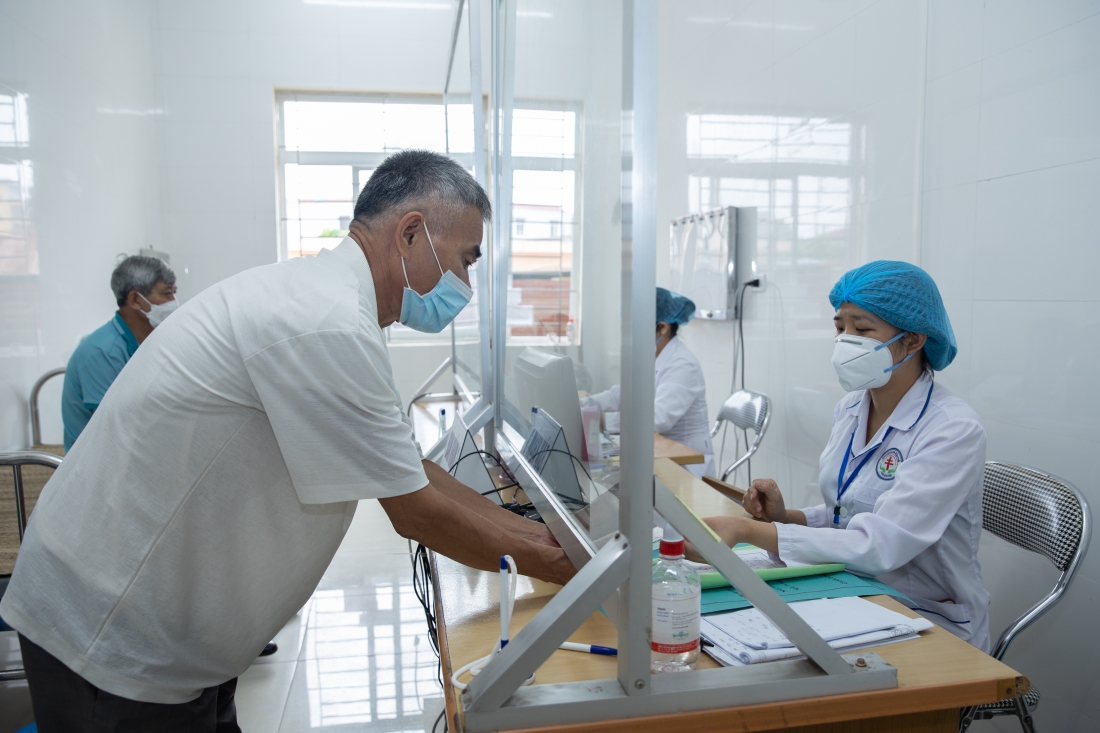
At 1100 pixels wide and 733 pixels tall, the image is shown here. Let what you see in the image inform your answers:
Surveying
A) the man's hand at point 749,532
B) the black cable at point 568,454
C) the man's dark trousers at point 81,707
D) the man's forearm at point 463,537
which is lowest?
the man's dark trousers at point 81,707

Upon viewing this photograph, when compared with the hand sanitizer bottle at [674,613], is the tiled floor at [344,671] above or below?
below

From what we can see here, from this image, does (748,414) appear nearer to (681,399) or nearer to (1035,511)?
(681,399)

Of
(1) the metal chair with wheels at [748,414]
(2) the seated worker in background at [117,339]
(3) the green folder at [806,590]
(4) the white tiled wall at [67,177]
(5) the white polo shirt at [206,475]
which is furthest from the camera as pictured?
(4) the white tiled wall at [67,177]

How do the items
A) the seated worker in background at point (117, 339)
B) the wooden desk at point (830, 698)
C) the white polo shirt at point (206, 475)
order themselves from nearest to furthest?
1. the wooden desk at point (830, 698)
2. the white polo shirt at point (206, 475)
3. the seated worker in background at point (117, 339)

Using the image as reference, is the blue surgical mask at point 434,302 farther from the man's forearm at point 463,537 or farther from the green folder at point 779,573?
the green folder at point 779,573

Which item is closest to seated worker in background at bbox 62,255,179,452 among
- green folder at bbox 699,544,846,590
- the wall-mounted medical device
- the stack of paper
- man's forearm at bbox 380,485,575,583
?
man's forearm at bbox 380,485,575,583

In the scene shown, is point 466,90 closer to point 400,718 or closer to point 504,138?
point 504,138

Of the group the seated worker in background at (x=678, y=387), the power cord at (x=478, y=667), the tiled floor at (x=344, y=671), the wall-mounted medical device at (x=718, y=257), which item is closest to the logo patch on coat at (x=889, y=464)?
the power cord at (x=478, y=667)

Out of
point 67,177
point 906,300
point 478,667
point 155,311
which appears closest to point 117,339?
point 155,311

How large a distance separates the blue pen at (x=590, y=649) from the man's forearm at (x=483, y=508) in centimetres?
27

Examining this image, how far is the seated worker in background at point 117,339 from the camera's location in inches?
102

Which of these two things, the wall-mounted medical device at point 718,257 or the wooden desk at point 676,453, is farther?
the wall-mounted medical device at point 718,257

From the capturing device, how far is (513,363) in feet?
6.18

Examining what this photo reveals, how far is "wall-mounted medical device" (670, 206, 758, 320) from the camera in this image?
3.37 meters
